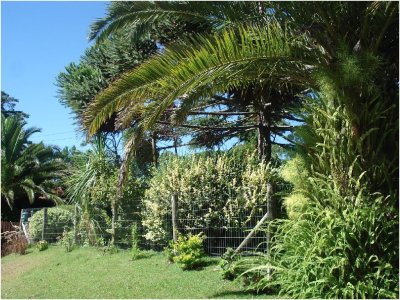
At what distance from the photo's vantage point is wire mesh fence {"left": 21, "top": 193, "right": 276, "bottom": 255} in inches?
383

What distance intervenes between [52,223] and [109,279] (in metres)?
7.53

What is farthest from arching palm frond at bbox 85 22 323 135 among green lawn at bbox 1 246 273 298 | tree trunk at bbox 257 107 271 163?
tree trunk at bbox 257 107 271 163

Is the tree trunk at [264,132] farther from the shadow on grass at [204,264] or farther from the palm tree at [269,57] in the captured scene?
the palm tree at [269,57]

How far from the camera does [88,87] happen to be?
13828mm

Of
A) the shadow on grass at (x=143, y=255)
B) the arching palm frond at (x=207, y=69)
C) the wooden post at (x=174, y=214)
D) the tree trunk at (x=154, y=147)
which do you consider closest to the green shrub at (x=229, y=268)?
the wooden post at (x=174, y=214)

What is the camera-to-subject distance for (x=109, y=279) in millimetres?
9180

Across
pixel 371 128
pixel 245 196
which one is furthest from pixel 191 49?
pixel 245 196

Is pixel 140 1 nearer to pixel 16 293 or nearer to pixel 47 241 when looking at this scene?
pixel 16 293

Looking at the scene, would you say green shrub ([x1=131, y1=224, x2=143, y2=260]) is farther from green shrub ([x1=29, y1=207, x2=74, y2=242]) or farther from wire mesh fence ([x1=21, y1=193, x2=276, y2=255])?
green shrub ([x1=29, y1=207, x2=74, y2=242])

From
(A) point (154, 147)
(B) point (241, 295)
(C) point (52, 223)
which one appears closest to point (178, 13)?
(B) point (241, 295)

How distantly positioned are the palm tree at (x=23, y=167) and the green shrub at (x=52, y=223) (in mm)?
6204

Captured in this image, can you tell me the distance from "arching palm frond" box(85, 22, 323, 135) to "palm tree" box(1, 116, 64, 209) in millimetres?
17050

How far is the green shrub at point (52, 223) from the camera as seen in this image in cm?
1560

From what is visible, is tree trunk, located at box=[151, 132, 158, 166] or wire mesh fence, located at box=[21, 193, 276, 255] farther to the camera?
tree trunk, located at box=[151, 132, 158, 166]
